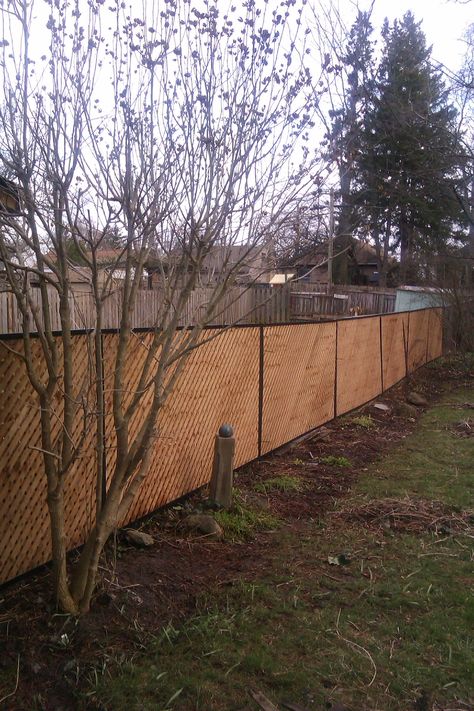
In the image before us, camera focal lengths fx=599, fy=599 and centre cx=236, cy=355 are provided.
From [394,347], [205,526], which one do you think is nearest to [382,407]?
[394,347]

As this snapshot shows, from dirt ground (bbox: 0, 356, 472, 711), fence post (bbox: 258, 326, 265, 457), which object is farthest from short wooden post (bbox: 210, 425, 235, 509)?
fence post (bbox: 258, 326, 265, 457)

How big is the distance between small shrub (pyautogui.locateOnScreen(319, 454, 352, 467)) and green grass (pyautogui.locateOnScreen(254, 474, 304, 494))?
95 cm

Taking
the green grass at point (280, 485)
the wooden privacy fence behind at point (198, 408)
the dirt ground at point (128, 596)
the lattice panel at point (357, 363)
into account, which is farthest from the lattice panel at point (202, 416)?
the lattice panel at point (357, 363)

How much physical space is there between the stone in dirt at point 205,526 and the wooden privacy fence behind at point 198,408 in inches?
14.6

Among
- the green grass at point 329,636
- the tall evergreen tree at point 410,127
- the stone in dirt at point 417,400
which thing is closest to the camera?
the green grass at point 329,636

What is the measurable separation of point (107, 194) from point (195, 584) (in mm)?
2491

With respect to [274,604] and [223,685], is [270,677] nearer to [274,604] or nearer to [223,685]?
[223,685]

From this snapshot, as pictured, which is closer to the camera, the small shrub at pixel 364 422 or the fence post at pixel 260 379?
the fence post at pixel 260 379

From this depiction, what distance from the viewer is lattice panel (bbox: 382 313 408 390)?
41.8ft

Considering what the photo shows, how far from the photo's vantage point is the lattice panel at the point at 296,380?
23.2ft

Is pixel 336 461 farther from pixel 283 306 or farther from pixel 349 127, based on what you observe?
pixel 283 306

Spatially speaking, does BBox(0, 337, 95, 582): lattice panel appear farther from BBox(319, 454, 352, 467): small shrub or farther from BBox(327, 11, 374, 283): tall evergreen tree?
BBox(319, 454, 352, 467): small shrub

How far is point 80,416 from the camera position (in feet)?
13.4

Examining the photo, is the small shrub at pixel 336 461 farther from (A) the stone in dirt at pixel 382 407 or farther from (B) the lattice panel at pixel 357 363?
(A) the stone in dirt at pixel 382 407
